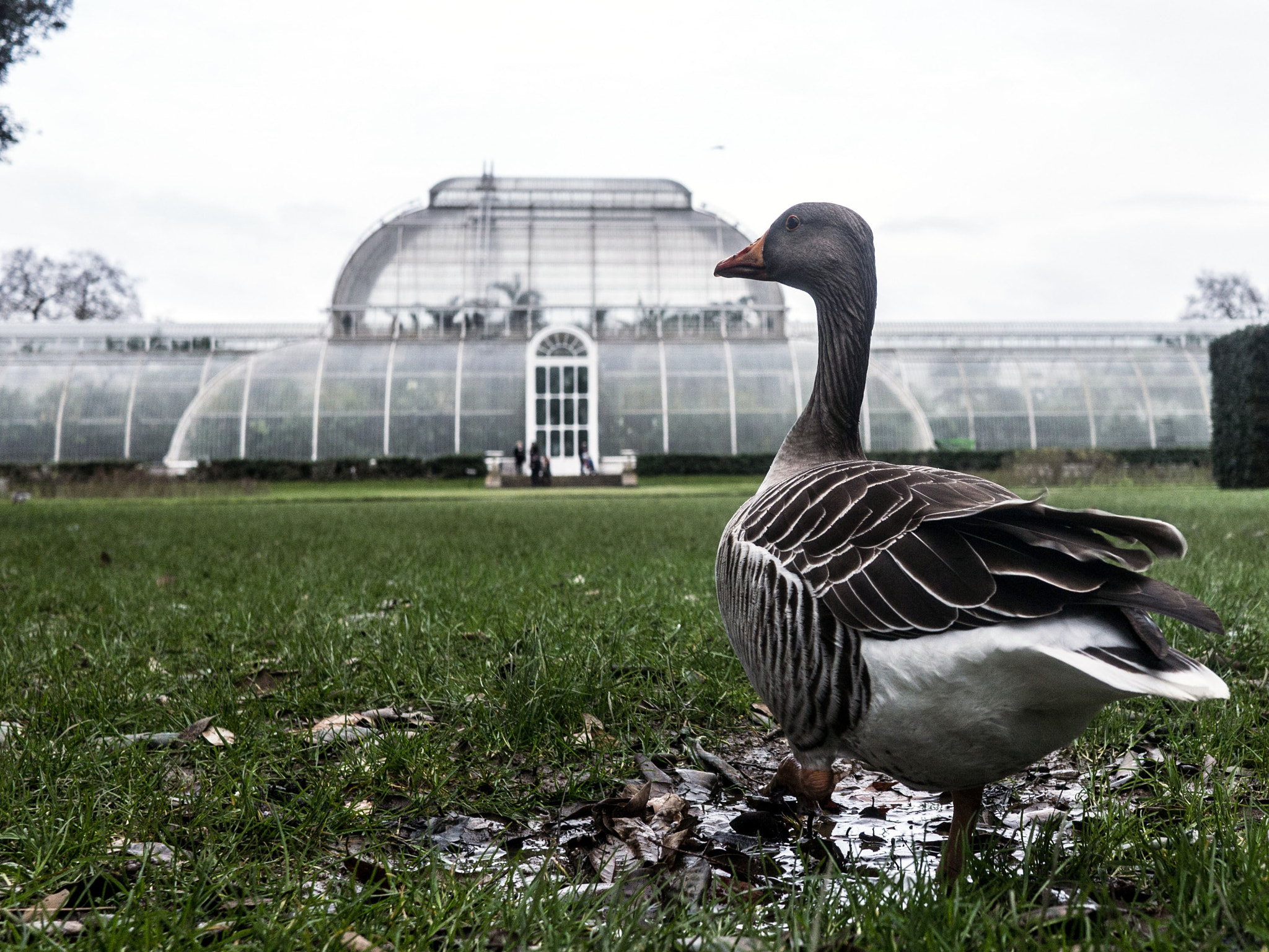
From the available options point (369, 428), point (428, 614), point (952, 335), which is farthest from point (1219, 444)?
point (369, 428)

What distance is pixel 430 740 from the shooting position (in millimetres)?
2629

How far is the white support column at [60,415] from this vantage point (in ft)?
108

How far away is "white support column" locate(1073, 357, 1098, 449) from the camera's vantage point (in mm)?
33594

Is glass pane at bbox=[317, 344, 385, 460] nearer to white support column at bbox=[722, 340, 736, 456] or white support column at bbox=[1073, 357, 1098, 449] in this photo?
white support column at bbox=[722, 340, 736, 456]

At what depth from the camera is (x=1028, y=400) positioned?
3409 centimetres

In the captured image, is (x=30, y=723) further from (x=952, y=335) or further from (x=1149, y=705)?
(x=952, y=335)

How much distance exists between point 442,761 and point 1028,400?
116 feet

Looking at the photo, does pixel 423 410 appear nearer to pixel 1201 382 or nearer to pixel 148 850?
pixel 1201 382

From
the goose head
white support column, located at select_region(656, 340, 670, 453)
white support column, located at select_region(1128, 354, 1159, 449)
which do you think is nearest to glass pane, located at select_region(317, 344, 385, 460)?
white support column, located at select_region(656, 340, 670, 453)

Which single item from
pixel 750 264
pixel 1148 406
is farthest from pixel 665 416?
pixel 750 264

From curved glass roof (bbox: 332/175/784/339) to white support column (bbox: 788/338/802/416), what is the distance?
165 inches

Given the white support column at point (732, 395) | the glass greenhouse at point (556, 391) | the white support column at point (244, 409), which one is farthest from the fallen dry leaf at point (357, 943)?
the white support column at point (244, 409)

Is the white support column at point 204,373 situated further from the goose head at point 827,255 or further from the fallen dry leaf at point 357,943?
the fallen dry leaf at point 357,943

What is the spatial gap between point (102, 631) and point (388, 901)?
3.05 meters
